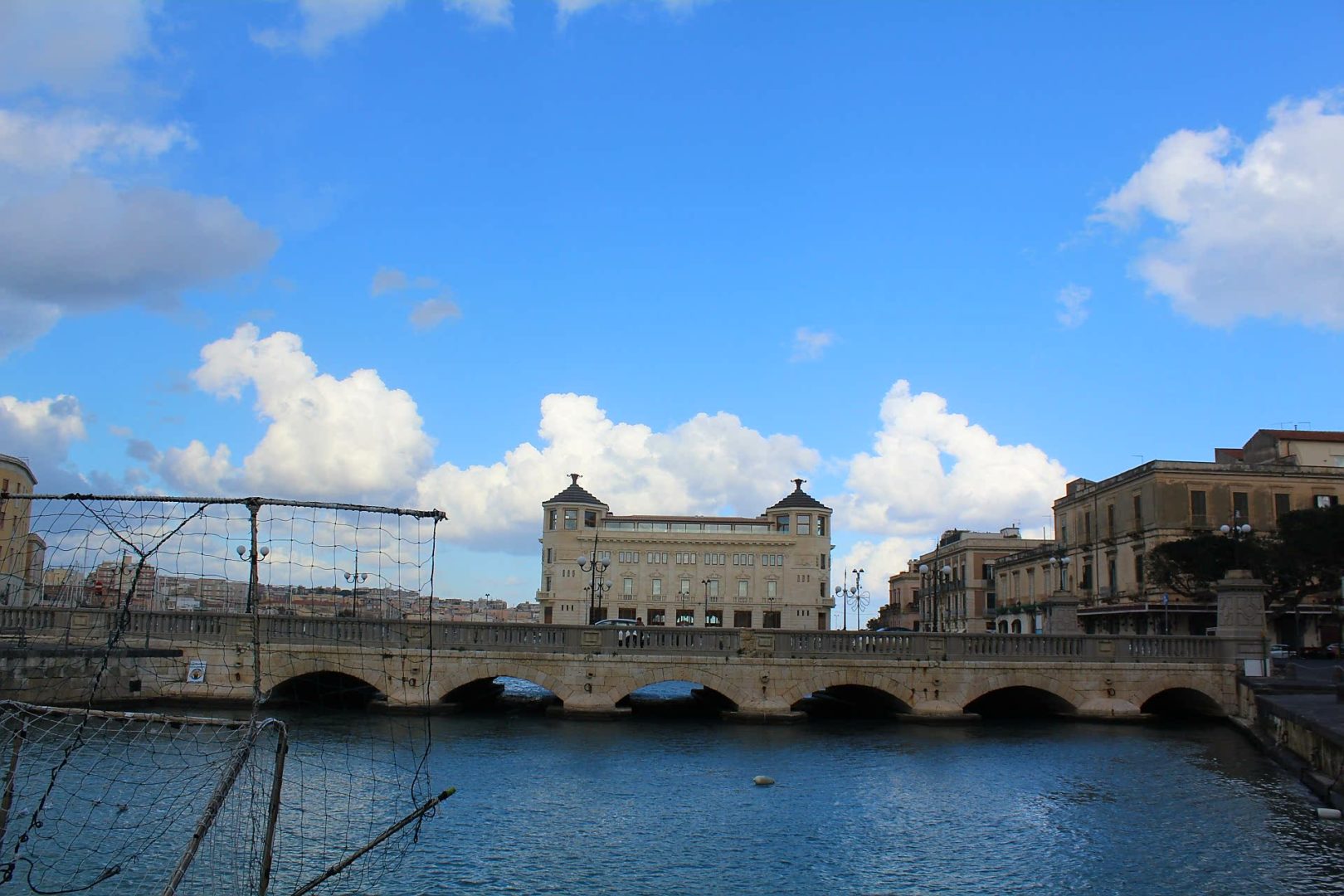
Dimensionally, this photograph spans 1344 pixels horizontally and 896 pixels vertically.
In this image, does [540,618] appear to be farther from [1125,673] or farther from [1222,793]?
[1222,793]

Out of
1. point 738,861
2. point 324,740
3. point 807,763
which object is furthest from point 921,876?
point 324,740

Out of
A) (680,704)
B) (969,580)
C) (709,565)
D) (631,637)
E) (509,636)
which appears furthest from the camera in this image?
(709,565)

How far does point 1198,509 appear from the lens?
5809 cm

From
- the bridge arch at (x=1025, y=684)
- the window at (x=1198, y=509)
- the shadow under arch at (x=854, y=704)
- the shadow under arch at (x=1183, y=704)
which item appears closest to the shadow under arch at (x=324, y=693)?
the shadow under arch at (x=854, y=704)

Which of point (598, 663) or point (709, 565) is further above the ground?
point (709, 565)

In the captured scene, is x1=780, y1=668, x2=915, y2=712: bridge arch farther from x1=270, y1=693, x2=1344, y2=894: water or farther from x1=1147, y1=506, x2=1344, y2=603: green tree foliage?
x1=1147, y1=506, x2=1344, y2=603: green tree foliage

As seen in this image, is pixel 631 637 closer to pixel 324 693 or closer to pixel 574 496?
pixel 324 693

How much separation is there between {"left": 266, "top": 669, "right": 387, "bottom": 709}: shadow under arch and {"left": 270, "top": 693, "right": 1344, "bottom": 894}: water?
13.2 ft

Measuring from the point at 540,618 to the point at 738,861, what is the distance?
8478 centimetres

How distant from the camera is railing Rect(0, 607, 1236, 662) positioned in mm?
32500

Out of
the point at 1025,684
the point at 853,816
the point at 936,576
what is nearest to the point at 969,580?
the point at 936,576

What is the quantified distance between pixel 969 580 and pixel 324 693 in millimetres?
64957

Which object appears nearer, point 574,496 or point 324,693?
point 324,693

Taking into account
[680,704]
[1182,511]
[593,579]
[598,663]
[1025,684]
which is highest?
[1182,511]
